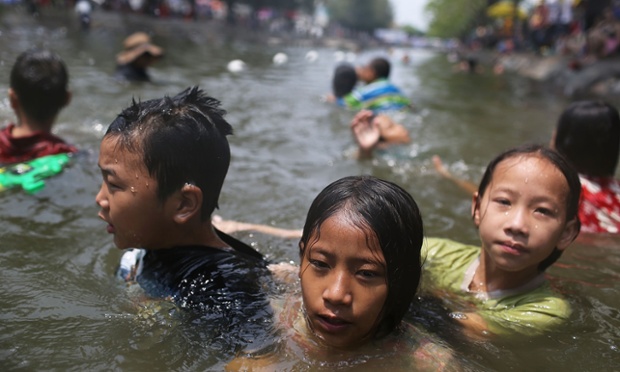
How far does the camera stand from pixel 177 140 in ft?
7.44

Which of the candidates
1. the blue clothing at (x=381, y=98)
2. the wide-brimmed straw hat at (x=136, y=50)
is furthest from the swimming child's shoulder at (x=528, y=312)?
the wide-brimmed straw hat at (x=136, y=50)

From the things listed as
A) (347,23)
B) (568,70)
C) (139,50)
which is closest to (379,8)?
(347,23)

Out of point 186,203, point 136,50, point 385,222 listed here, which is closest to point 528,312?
point 385,222

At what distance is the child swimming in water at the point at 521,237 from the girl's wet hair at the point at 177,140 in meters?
0.97

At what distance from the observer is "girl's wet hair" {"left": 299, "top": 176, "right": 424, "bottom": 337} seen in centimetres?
183

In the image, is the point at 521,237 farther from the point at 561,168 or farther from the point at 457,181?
the point at 457,181

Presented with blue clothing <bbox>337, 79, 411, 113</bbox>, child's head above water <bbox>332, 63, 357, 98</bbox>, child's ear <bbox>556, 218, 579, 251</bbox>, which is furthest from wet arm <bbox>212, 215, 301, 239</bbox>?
child's head above water <bbox>332, 63, 357, 98</bbox>

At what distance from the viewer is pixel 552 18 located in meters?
25.6

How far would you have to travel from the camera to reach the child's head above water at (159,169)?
2.24 metres

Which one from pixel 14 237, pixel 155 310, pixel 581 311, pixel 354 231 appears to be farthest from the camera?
pixel 14 237

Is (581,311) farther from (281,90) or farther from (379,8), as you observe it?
(379,8)

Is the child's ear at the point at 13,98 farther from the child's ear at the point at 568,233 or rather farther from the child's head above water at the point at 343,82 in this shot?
the child's head above water at the point at 343,82

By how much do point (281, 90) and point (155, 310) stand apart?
861 centimetres

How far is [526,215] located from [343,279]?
101 centimetres
